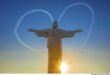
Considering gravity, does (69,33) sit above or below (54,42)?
above

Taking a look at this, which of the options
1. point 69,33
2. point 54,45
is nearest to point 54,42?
point 54,45

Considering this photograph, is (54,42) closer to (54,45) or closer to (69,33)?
(54,45)

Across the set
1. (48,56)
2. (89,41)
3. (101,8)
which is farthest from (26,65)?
(101,8)

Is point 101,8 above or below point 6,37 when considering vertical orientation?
above

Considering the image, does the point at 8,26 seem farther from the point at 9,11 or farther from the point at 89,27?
the point at 89,27

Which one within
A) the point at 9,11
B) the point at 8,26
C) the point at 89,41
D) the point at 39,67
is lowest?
the point at 39,67
